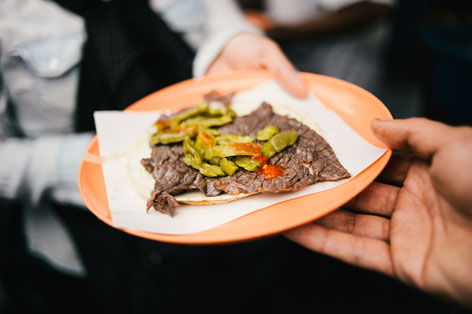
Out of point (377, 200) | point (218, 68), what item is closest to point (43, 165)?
point (218, 68)

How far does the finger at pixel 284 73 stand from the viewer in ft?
5.75

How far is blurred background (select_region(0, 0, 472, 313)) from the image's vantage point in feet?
7.27

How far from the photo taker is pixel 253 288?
93.9 inches

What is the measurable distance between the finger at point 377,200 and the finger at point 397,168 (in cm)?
5

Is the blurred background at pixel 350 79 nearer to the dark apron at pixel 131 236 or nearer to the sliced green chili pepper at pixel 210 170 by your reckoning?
the dark apron at pixel 131 236

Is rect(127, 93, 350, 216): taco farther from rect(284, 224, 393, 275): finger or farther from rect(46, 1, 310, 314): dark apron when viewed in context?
rect(46, 1, 310, 314): dark apron

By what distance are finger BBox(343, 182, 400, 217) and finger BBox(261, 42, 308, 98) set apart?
0.68m

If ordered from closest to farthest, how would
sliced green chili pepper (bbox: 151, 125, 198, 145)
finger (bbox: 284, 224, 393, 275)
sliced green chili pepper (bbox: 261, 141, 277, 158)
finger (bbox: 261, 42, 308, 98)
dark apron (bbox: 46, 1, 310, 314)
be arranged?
1. finger (bbox: 284, 224, 393, 275)
2. sliced green chili pepper (bbox: 261, 141, 277, 158)
3. sliced green chili pepper (bbox: 151, 125, 198, 145)
4. finger (bbox: 261, 42, 308, 98)
5. dark apron (bbox: 46, 1, 310, 314)

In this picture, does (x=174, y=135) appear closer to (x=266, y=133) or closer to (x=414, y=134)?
(x=266, y=133)

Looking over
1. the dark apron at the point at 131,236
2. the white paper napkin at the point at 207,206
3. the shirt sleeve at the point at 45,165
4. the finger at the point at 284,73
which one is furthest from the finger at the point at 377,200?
the shirt sleeve at the point at 45,165

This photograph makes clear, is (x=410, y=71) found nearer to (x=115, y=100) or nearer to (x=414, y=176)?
(x=414, y=176)

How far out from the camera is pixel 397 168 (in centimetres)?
138

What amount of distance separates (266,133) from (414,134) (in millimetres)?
651

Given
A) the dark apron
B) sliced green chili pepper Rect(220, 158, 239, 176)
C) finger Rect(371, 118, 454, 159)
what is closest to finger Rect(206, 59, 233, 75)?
the dark apron
